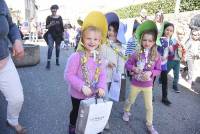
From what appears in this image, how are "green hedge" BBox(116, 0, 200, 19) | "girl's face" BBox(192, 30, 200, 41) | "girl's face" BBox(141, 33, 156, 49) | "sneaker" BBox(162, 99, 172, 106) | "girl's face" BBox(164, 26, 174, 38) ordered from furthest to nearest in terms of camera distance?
"green hedge" BBox(116, 0, 200, 19) < "girl's face" BBox(192, 30, 200, 41) < "sneaker" BBox(162, 99, 172, 106) < "girl's face" BBox(164, 26, 174, 38) < "girl's face" BBox(141, 33, 156, 49)

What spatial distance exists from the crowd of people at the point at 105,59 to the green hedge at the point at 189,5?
6.72 meters

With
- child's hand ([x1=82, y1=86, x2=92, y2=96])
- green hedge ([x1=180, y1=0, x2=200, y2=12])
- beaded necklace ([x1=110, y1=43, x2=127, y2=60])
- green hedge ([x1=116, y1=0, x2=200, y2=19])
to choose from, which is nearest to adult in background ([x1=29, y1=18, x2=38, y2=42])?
green hedge ([x1=116, y1=0, x2=200, y2=19])

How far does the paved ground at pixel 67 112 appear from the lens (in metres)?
3.97

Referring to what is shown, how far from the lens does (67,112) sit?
4.52 meters

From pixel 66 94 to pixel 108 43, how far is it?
2093 millimetres

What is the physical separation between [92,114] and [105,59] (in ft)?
3.99

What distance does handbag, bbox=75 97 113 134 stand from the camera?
2.59 m

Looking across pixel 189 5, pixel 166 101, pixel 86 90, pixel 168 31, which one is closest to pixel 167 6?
pixel 189 5

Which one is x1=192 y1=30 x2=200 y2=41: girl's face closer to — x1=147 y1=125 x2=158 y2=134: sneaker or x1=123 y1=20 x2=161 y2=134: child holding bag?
x1=123 y1=20 x2=161 y2=134: child holding bag

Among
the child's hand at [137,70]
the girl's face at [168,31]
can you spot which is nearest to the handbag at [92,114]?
the child's hand at [137,70]

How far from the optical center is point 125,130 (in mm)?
3984

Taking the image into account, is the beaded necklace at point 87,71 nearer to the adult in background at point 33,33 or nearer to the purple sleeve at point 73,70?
the purple sleeve at point 73,70

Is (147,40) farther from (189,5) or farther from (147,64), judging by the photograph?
(189,5)

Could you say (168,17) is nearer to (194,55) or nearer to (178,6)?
(178,6)
